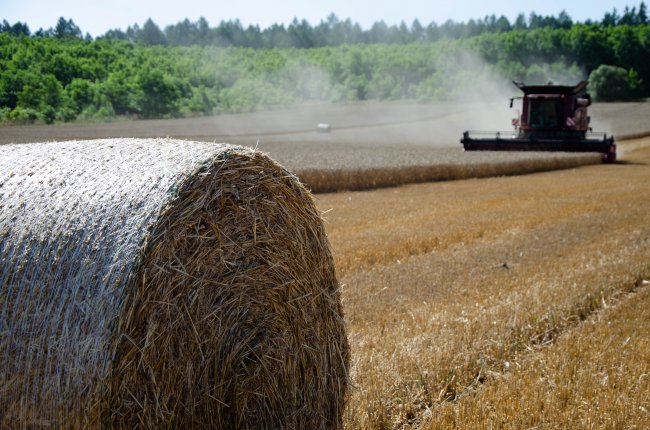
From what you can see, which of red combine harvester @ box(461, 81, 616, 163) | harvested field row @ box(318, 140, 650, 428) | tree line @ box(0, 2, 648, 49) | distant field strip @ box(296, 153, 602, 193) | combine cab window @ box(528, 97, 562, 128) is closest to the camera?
harvested field row @ box(318, 140, 650, 428)

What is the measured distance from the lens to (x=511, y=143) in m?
26.0

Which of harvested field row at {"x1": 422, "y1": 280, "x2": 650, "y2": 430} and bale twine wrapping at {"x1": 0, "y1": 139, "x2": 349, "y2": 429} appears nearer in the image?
bale twine wrapping at {"x1": 0, "y1": 139, "x2": 349, "y2": 429}

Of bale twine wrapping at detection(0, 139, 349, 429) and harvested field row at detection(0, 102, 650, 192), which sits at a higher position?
bale twine wrapping at detection(0, 139, 349, 429)

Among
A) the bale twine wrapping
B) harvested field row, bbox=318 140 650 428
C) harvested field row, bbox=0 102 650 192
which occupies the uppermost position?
the bale twine wrapping

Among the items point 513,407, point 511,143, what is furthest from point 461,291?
point 511,143

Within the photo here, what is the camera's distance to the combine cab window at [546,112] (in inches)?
1040

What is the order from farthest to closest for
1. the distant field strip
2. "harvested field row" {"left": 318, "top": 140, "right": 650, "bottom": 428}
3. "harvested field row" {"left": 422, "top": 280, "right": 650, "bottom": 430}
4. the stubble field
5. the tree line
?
1. the tree line
2. the distant field strip
3. "harvested field row" {"left": 318, "top": 140, "right": 650, "bottom": 428}
4. the stubble field
5. "harvested field row" {"left": 422, "top": 280, "right": 650, "bottom": 430}

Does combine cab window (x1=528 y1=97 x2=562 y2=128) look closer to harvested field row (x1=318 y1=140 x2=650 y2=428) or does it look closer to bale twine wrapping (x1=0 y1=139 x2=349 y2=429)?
harvested field row (x1=318 y1=140 x2=650 y2=428)

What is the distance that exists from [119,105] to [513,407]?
9.90 meters

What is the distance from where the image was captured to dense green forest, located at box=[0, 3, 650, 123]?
945cm

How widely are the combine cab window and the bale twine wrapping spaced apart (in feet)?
78.5

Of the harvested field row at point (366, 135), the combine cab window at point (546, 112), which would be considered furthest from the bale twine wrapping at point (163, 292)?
the combine cab window at point (546, 112)

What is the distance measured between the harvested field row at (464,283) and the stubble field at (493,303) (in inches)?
0.6

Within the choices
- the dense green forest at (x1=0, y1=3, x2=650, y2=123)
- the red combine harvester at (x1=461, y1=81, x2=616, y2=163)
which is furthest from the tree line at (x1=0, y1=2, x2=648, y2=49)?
the red combine harvester at (x1=461, y1=81, x2=616, y2=163)
